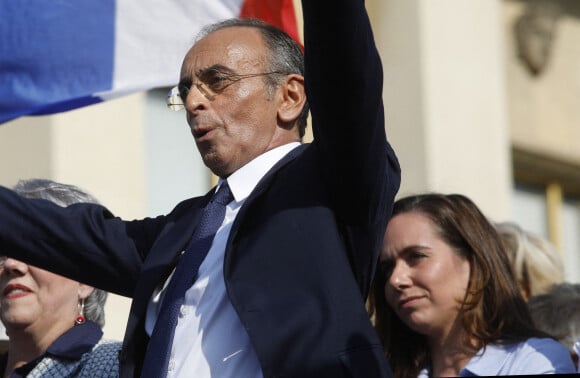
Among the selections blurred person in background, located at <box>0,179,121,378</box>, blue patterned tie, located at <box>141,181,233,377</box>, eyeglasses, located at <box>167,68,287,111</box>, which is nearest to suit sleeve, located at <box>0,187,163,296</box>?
blue patterned tie, located at <box>141,181,233,377</box>

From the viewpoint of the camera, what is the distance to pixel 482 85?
902cm

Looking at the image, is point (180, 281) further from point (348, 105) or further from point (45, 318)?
point (45, 318)

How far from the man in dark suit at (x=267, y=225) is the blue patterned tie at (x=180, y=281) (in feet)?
0.04

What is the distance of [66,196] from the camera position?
4430 mm

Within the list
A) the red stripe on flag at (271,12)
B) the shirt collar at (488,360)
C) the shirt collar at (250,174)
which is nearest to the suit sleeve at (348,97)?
the shirt collar at (250,174)

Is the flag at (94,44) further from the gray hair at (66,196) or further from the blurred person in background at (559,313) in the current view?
the blurred person in background at (559,313)

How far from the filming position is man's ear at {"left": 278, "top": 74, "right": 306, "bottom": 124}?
136 inches

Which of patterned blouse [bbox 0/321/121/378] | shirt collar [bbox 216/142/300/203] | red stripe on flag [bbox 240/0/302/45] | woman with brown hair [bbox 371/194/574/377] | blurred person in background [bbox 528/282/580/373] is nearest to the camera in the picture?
shirt collar [bbox 216/142/300/203]

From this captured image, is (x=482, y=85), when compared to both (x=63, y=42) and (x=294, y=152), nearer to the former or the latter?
(x=63, y=42)

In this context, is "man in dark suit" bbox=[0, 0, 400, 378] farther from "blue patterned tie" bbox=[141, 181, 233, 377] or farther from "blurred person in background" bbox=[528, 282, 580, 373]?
"blurred person in background" bbox=[528, 282, 580, 373]

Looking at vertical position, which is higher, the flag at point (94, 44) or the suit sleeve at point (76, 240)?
the flag at point (94, 44)

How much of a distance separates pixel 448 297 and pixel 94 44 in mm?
1910

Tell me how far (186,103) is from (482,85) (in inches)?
228

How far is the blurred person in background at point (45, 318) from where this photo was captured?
4336mm
